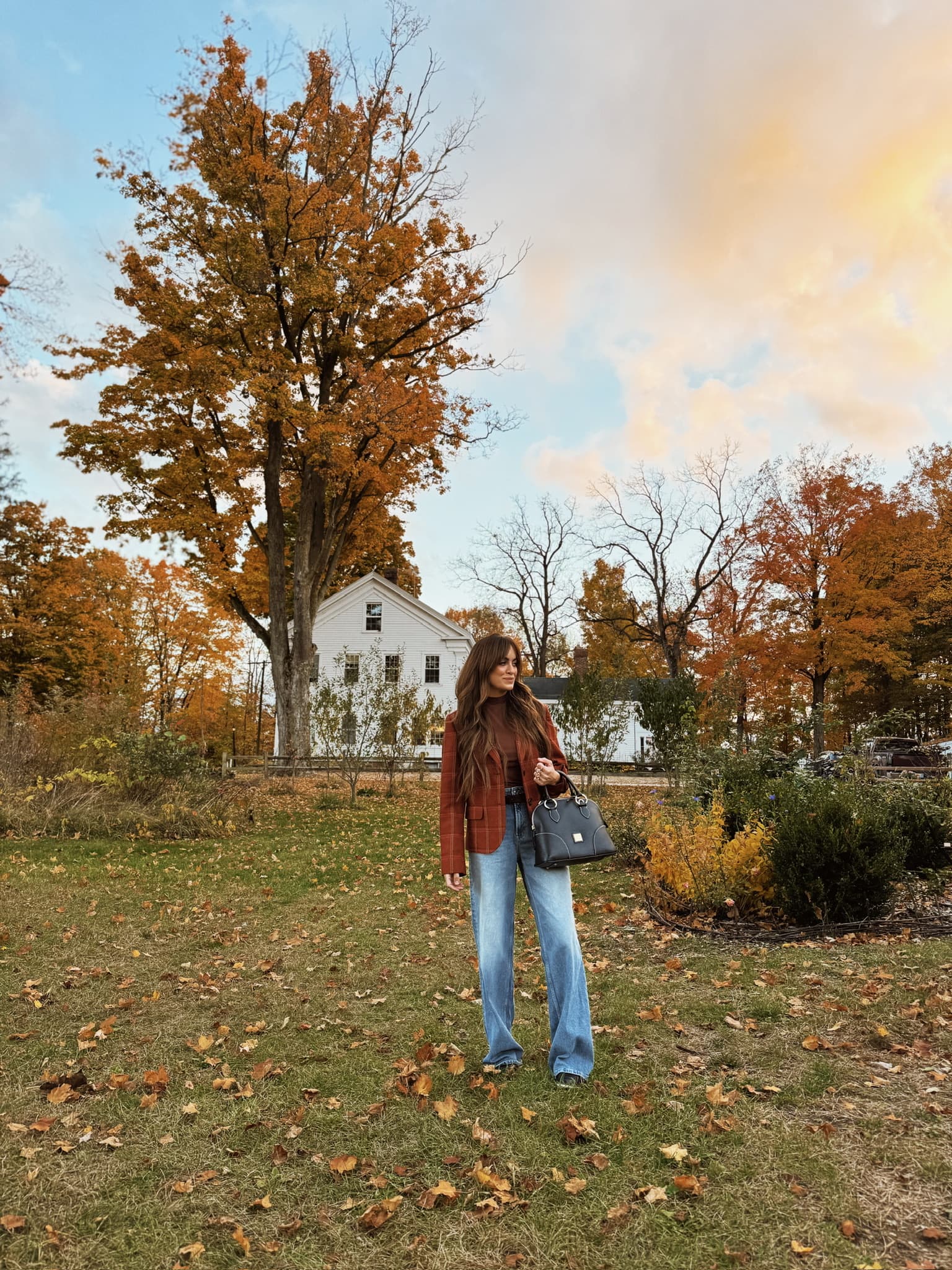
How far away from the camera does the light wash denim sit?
355 cm

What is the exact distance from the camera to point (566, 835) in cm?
349

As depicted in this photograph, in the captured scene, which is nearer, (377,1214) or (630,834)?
(377,1214)

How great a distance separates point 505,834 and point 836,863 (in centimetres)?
377

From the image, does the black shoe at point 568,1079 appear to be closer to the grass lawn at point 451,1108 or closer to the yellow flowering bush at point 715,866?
the grass lawn at point 451,1108

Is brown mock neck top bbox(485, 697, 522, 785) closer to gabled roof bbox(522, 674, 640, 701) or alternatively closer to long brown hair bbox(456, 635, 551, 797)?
long brown hair bbox(456, 635, 551, 797)

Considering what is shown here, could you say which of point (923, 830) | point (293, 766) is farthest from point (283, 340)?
point (923, 830)

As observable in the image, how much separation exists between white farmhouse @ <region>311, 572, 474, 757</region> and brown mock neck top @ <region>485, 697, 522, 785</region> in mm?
28488

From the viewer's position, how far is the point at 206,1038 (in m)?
4.28

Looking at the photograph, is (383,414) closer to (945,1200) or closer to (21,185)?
(21,185)

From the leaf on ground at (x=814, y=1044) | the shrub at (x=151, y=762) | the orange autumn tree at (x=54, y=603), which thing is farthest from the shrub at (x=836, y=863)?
the orange autumn tree at (x=54, y=603)

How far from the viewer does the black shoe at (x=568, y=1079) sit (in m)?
3.62

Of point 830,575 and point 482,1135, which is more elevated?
point 830,575

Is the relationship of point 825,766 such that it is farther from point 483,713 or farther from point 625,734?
point 625,734

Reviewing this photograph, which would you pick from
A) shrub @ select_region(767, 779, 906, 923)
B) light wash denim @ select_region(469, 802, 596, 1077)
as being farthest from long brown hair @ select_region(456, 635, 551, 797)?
shrub @ select_region(767, 779, 906, 923)
